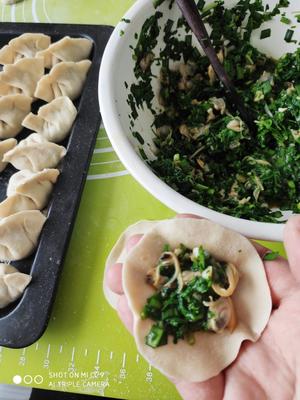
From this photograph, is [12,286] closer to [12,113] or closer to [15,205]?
[15,205]

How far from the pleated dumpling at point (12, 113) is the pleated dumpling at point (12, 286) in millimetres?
570

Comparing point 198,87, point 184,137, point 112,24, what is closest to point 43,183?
point 184,137

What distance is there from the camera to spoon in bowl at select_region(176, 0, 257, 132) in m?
1.14

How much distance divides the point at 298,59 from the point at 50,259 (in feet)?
3.09

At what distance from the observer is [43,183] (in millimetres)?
1417

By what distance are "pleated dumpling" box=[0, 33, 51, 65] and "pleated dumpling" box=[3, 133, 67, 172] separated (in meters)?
0.46

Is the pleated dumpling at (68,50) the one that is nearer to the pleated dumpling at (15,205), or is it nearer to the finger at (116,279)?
the pleated dumpling at (15,205)

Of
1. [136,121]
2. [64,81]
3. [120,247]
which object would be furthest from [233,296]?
[64,81]

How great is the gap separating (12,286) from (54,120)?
23.3 inches

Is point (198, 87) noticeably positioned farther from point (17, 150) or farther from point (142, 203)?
point (17, 150)

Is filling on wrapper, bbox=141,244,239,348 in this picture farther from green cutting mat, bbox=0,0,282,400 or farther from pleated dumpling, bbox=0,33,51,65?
pleated dumpling, bbox=0,33,51,65

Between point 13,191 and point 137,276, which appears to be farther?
point 13,191

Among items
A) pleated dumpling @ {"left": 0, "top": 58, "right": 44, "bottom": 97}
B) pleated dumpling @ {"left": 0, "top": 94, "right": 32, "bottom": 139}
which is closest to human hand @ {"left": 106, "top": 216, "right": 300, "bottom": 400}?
pleated dumpling @ {"left": 0, "top": 94, "right": 32, "bottom": 139}

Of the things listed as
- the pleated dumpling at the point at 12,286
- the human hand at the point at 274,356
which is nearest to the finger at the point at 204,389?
the human hand at the point at 274,356
